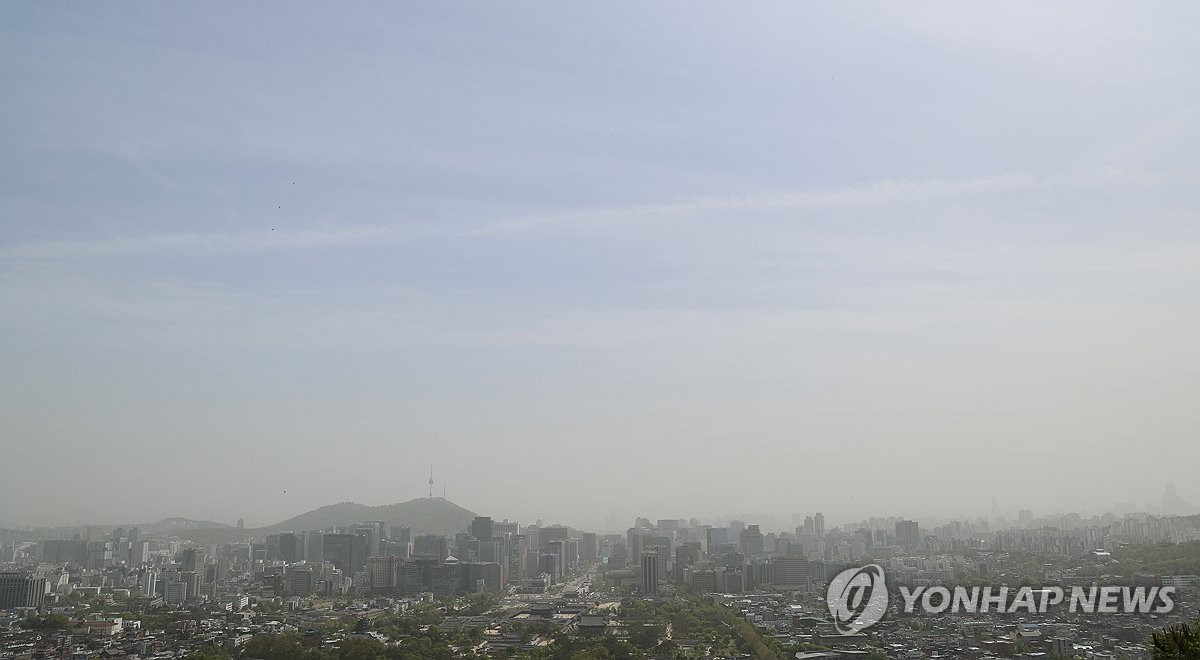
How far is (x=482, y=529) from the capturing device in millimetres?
34375

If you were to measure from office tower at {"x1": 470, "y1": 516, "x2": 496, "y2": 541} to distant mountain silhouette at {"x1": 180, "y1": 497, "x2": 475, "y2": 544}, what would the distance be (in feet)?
35.8

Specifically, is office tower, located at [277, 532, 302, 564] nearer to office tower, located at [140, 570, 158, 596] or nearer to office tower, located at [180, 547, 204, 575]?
office tower, located at [180, 547, 204, 575]

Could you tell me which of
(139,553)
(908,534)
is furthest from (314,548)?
(908,534)

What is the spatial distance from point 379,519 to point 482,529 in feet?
56.4

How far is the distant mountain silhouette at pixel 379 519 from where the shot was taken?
47000 mm

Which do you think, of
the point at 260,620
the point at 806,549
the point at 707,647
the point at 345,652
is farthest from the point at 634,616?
the point at 806,549

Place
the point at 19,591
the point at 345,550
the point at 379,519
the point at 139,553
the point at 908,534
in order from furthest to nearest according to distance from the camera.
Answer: the point at 379,519 → the point at 908,534 → the point at 139,553 → the point at 345,550 → the point at 19,591

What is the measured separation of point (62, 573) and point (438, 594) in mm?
9257

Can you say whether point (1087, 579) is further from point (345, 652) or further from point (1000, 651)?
point (345, 652)

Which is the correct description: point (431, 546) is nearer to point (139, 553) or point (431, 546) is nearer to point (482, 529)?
point (482, 529)

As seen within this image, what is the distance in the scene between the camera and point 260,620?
14.8 metres

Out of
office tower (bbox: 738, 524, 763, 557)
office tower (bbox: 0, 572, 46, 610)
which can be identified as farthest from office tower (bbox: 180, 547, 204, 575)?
office tower (bbox: 738, 524, 763, 557)

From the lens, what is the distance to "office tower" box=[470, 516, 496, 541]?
3378 cm

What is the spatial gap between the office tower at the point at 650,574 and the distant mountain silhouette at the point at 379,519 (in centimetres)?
2628
